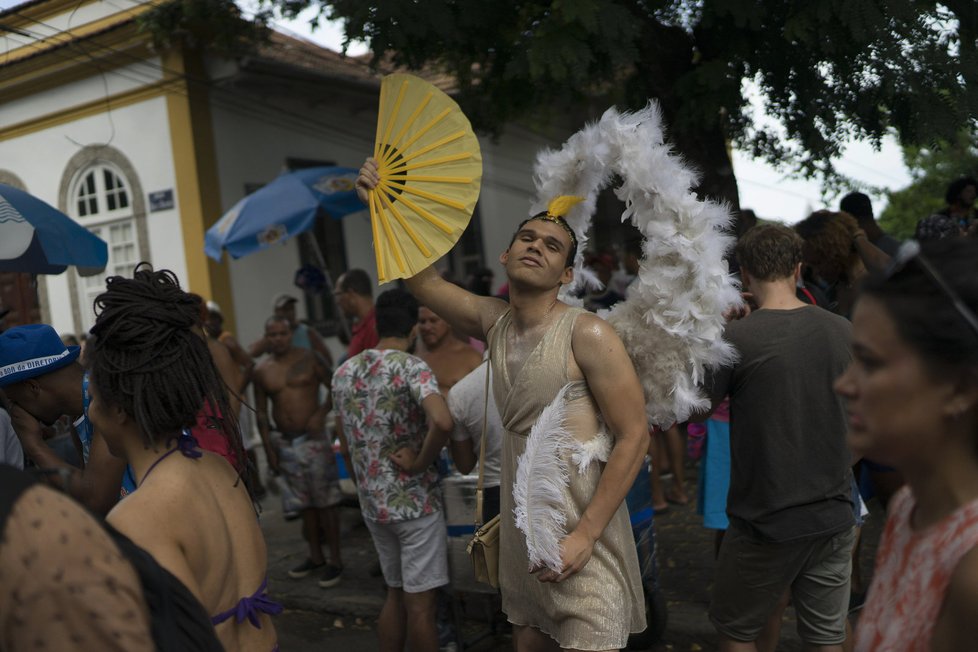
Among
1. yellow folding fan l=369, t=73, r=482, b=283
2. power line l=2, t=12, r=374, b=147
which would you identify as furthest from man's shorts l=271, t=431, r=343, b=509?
power line l=2, t=12, r=374, b=147

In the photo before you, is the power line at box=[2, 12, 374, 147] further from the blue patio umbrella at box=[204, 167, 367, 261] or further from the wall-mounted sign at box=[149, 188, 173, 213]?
the blue patio umbrella at box=[204, 167, 367, 261]

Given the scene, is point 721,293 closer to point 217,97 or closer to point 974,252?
point 974,252

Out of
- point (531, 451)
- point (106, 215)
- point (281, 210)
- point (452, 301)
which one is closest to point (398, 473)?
point (452, 301)

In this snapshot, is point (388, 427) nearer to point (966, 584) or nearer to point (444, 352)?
point (444, 352)

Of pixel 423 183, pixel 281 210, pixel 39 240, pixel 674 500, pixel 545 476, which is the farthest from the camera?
pixel 281 210

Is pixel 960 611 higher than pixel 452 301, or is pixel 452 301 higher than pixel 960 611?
pixel 452 301

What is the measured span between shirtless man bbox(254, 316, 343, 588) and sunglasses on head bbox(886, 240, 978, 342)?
5.30 metres

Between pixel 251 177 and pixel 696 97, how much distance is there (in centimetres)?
848

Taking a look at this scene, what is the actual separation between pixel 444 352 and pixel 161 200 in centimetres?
810

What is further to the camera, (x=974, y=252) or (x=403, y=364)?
(x=403, y=364)

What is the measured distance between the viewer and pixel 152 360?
86.4 inches

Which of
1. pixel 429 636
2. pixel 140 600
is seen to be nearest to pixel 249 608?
pixel 140 600

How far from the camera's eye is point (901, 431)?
1.51 m

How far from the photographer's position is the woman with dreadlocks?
6.70 feet
